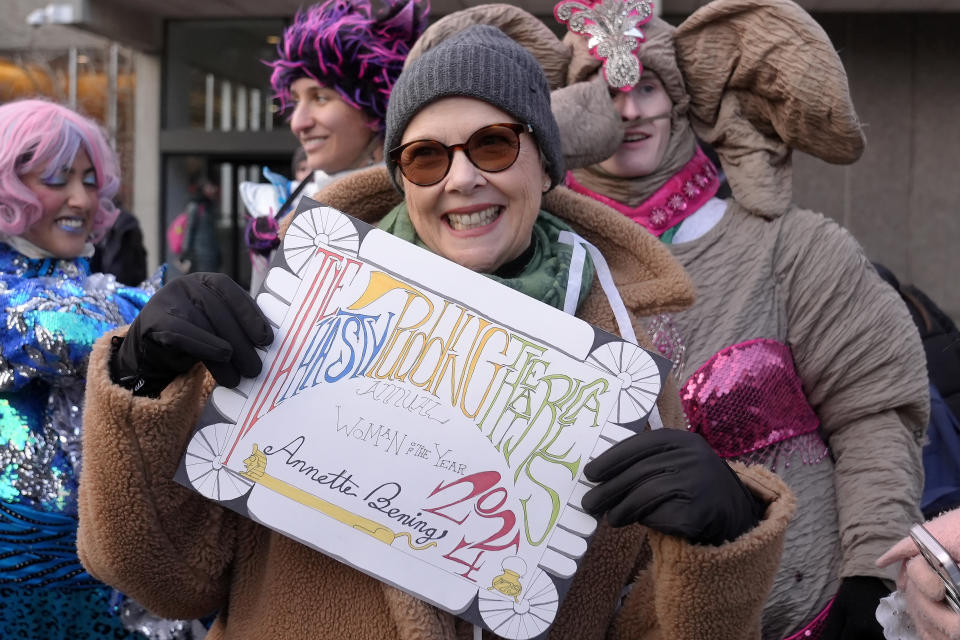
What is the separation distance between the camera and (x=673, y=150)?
228 cm

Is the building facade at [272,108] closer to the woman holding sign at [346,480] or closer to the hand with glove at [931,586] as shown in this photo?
the woman holding sign at [346,480]

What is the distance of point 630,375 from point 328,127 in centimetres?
208

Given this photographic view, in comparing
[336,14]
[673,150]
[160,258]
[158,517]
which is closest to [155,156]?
[160,258]

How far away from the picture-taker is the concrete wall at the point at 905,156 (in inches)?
340

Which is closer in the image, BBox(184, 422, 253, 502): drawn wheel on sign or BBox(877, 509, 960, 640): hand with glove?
BBox(877, 509, 960, 640): hand with glove

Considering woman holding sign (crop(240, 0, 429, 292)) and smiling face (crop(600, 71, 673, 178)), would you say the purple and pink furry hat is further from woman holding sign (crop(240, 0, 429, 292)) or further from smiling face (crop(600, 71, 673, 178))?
smiling face (crop(600, 71, 673, 178))

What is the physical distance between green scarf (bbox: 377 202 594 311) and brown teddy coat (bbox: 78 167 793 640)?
3.1 inches

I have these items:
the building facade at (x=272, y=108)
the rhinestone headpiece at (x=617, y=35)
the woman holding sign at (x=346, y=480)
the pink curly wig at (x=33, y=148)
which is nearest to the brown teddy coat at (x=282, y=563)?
the woman holding sign at (x=346, y=480)

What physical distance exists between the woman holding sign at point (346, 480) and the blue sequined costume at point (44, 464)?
2.82ft

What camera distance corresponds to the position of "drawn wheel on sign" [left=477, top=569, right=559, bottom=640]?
4.14 feet

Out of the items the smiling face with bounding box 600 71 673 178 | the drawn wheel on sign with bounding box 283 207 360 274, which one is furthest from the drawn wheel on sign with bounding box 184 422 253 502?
the smiling face with bounding box 600 71 673 178

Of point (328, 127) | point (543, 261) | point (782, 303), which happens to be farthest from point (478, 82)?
point (328, 127)

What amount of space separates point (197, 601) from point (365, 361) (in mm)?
473

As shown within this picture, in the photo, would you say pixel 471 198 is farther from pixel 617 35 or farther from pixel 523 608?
pixel 617 35
